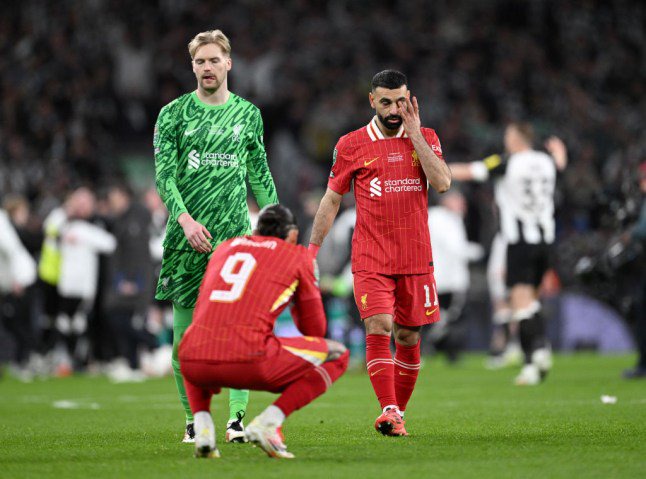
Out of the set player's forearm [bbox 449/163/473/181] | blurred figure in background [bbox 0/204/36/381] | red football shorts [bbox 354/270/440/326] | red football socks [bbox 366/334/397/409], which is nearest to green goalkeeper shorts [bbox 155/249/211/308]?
red football shorts [bbox 354/270/440/326]

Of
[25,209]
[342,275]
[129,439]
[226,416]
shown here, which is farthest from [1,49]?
[129,439]

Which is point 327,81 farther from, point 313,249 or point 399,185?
point 313,249

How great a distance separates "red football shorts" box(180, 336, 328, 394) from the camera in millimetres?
6191

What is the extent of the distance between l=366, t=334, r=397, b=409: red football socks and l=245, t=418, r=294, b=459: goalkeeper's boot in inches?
60.4

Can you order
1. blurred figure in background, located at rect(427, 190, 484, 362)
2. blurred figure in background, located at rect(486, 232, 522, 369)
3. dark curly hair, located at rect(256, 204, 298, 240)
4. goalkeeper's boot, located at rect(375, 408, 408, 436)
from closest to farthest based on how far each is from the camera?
dark curly hair, located at rect(256, 204, 298, 240)
goalkeeper's boot, located at rect(375, 408, 408, 436)
blurred figure in background, located at rect(486, 232, 522, 369)
blurred figure in background, located at rect(427, 190, 484, 362)

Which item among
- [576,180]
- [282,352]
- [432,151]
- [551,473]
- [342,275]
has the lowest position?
[551,473]

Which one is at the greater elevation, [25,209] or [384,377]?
[25,209]

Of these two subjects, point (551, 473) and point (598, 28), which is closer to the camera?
point (551, 473)

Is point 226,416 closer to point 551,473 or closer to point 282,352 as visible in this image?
point 282,352

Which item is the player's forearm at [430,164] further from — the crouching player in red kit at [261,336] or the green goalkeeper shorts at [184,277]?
the crouching player in red kit at [261,336]

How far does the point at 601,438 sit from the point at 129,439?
9.25 feet

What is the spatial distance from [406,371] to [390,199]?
113 centimetres

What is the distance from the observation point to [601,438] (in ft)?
24.3

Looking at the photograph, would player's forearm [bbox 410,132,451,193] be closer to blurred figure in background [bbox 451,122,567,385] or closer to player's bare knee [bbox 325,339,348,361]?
player's bare knee [bbox 325,339,348,361]
